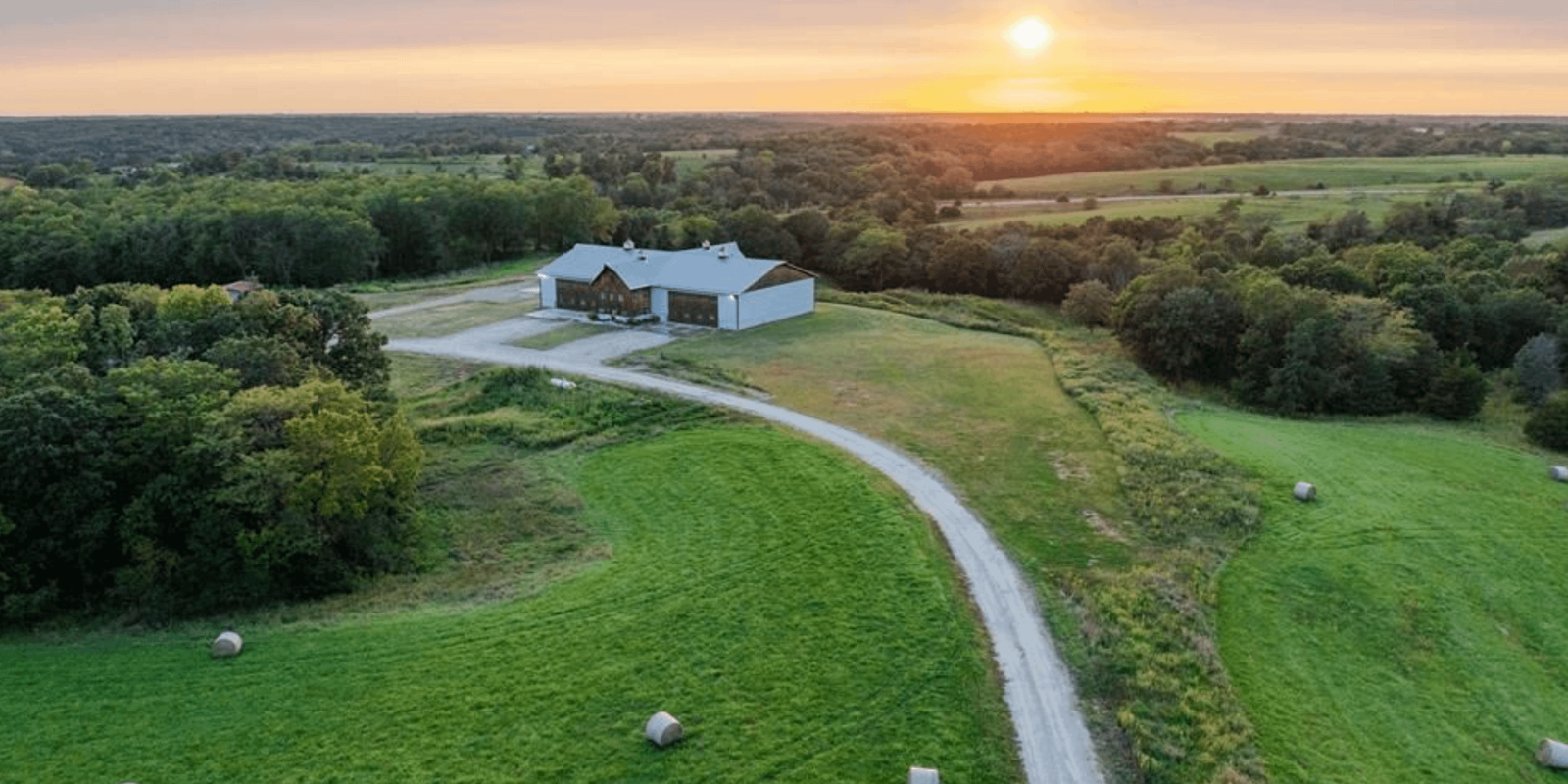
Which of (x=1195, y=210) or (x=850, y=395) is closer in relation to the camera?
(x=850, y=395)

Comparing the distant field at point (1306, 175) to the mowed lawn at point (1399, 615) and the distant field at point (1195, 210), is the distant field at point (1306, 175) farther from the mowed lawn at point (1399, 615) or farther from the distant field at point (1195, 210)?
the mowed lawn at point (1399, 615)

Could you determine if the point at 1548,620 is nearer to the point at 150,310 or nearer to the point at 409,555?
the point at 409,555

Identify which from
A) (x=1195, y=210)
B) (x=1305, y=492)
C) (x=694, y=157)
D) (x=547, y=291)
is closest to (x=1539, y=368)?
(x=1305, y=492)

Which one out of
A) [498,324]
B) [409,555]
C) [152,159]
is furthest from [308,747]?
[152,159]

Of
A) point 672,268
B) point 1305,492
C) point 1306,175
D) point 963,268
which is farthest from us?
point 1306,175

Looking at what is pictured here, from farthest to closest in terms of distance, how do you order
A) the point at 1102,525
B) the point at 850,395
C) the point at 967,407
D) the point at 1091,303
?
the point at 1091,303, the point at 850,395, the point at 967,407, the point at 1102,525

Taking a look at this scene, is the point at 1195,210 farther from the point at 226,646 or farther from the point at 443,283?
the point at 226,646

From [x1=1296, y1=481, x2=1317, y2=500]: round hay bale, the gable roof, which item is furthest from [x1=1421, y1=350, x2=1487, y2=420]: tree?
the gable roof
